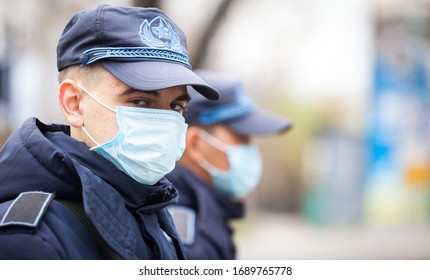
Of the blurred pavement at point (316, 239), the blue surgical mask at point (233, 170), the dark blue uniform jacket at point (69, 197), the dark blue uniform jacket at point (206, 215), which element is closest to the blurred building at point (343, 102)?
the blurred pavement at point (316, 239)

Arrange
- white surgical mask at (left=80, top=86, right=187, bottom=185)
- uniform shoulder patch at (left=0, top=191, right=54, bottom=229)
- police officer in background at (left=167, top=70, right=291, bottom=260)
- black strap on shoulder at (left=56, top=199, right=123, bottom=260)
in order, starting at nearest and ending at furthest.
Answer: uniform shoulder patch at (left=0, top=191, right=54, bottom=229) → black strap on shoulder at (left=56, top=199, right=123, bottom=260) → white surgical mask at (left=80, top=86, right=187, bottom=185) → police officer in background at (left=167, top=70, right=291, bottom=260)

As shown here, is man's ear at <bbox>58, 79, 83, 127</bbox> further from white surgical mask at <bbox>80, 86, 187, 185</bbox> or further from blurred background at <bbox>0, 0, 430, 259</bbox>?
blurred background at <bbox>0, 0, 430, 259</bbox>

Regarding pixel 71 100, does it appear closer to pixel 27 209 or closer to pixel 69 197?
pixel 69 197

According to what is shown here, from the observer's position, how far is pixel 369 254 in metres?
7.13

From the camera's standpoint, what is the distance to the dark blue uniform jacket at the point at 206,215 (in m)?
3.19

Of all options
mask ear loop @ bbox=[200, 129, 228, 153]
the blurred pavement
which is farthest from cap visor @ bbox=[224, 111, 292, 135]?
the blurred pavement

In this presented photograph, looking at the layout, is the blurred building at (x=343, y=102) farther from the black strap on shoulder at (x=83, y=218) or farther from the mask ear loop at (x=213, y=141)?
the black strap on shoulder at (x=83, y=218)

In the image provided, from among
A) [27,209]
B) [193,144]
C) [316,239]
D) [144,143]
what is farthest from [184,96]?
[316,239]

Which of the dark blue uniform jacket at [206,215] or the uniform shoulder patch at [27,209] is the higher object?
the uniform shoulder patch at [27,209]

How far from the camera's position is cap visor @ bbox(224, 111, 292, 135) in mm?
3627

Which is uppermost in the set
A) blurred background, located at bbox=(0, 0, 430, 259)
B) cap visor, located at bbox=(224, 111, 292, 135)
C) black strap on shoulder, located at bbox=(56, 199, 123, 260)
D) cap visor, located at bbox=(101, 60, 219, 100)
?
cap visor, located at bbox=(101, 60, 219, 100)

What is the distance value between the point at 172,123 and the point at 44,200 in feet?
1.60

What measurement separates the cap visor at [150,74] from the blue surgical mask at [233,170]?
1.60 m
